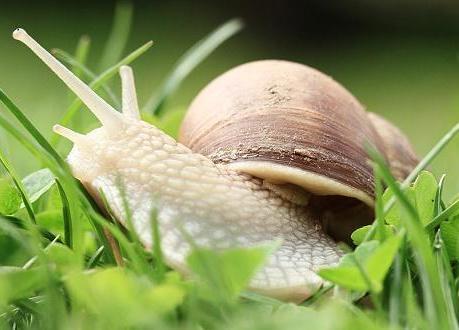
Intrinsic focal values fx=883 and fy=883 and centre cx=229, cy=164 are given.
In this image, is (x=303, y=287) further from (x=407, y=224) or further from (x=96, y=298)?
(x=96, y=298)

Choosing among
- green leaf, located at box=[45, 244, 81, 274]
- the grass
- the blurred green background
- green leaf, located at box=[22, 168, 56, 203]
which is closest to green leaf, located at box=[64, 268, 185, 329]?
the grass

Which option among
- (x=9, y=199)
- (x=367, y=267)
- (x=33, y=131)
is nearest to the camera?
(x=367, y=267)

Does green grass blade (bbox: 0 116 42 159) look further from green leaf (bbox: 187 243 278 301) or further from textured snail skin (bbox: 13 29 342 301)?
green leaf (bbox: 187 243 278 301)

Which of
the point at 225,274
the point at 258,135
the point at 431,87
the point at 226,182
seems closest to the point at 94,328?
the point at 225,274

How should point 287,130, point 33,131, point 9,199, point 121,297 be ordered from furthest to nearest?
1. point 287,130
2. point 9,199
3. point 33,131
4. point 121,297

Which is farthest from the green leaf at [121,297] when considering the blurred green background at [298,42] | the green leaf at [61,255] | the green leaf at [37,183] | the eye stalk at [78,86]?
the blurred green background at [298,42]

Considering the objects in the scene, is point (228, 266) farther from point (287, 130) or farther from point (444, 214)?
point (287, 130)

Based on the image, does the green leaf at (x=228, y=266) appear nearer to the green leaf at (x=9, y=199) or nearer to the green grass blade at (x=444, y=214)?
the green grass blade at (x=444, y=214)

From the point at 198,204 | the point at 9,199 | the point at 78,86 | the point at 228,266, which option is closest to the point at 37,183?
the point at 9,199
